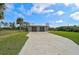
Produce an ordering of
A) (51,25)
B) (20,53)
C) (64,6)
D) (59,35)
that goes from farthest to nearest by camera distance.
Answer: (59,35) → (51,25) → (64,6) → (20,53)

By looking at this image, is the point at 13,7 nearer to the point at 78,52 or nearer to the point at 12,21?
the point at 12,21

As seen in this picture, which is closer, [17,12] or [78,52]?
[78,52]

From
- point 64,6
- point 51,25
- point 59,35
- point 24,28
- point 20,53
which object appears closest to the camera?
point 20,53

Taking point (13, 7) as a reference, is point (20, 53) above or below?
below

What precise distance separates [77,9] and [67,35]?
3.26 metres

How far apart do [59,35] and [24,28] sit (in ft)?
7.45

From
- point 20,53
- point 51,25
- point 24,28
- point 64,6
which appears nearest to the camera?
point 20,53

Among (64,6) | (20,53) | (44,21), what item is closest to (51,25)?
(44,21)

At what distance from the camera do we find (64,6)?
8.82m

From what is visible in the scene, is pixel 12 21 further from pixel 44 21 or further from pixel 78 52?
pixel 78 52

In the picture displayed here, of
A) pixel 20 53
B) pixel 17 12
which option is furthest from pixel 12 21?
pixel 20 53

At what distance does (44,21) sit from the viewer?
9.15m

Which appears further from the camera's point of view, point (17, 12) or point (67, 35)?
point (67, 35)

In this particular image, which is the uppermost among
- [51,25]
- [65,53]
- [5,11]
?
[5,11]
